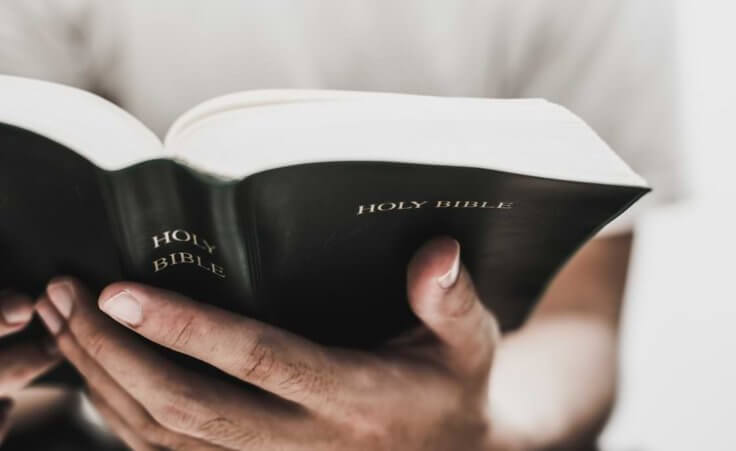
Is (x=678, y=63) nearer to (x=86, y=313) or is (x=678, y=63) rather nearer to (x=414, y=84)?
(x=414, y=84)

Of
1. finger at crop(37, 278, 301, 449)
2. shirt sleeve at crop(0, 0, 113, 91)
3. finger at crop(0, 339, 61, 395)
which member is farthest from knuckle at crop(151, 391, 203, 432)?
shirt sleeve at crop(0, 0, 113, 91)

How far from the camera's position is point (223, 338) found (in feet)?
1.31

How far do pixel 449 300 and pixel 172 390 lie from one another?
8.4 inches

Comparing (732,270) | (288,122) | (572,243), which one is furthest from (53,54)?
(732,270)

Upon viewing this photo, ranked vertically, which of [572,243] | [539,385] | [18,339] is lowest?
[539,385]

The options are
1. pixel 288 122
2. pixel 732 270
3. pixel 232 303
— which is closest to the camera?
pixel 288 122

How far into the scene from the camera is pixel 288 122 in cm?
33

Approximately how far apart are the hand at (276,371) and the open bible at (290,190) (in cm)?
3

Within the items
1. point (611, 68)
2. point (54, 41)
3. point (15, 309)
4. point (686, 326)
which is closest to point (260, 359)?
point (15, 309)

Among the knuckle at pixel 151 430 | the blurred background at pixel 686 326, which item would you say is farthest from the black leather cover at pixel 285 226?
the blurred background at pixel 686 326

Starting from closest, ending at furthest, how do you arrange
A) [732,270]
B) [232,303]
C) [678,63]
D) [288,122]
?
1. [288,122]
2. [232,303]
3. [678,63]
4. [732,270]

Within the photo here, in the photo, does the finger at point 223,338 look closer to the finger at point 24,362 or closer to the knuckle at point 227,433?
the knuckle at point 227,433

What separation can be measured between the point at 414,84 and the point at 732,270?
592mm

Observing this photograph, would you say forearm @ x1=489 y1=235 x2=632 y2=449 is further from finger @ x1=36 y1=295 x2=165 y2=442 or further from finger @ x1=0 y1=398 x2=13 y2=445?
finger @ x1=0 y1=398 x2=13 y2=445
